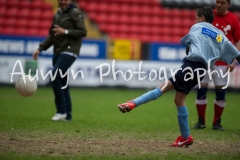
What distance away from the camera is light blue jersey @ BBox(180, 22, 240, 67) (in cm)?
690

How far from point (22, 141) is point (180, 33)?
18.0 metres

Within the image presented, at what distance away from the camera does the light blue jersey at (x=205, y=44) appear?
6.90 m

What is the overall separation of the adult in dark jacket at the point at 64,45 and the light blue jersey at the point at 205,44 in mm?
3243

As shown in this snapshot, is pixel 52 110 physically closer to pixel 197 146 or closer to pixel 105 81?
pixel 197 146

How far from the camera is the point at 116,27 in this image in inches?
925

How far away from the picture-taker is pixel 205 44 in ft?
22.9

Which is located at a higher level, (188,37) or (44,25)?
(188,37)

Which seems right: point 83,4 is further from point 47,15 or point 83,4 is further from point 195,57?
point 195,57

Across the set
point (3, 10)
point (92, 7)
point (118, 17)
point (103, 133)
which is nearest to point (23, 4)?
point (3, 10)

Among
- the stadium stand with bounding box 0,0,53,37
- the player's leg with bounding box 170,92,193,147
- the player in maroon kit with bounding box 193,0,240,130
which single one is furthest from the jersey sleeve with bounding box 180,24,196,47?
the stadium stand with bounding box 0,0,53,37

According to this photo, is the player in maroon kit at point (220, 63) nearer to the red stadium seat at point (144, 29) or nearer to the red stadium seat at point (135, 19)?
the red stadium seat at point (144, 29)

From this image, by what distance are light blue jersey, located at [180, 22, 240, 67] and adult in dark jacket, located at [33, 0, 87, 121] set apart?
3.24 meters

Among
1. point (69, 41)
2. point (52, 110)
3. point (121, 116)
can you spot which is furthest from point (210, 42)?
point (52, 110)

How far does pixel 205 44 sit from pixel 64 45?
11.9 feet
